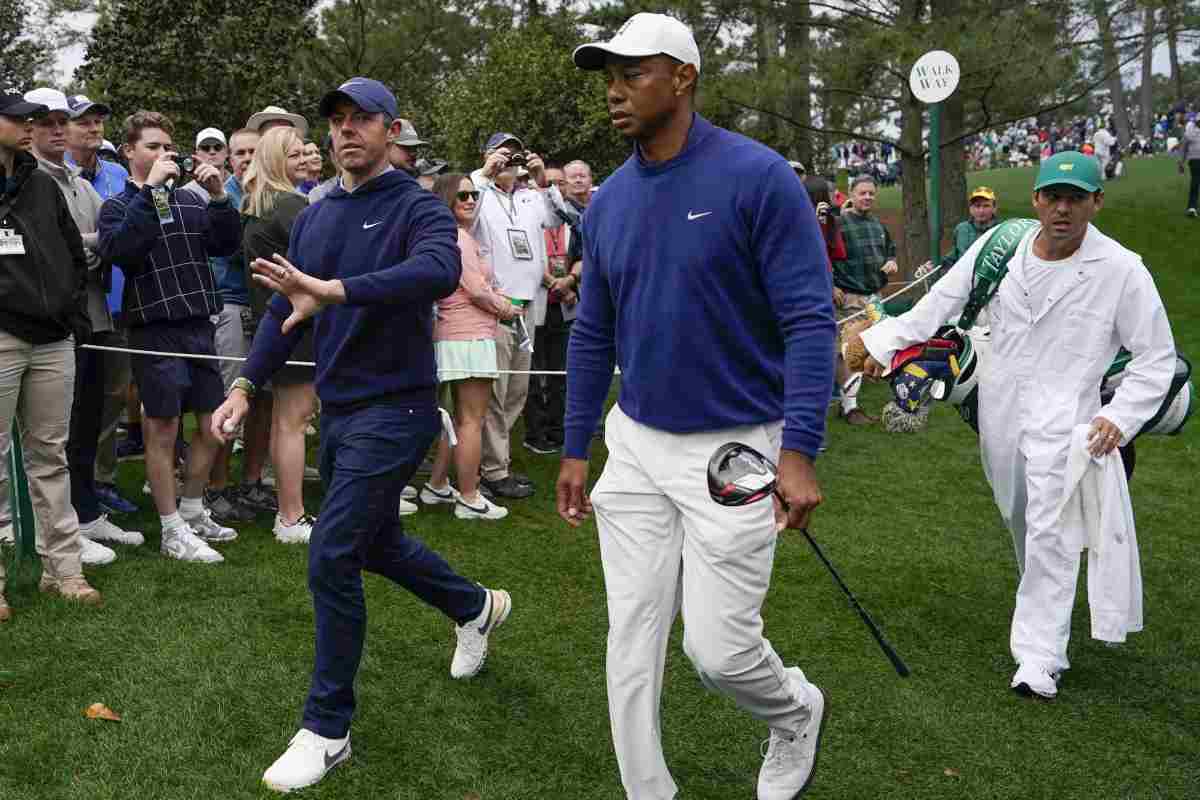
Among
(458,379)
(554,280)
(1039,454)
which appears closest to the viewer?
(1039,454)

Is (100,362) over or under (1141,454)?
over

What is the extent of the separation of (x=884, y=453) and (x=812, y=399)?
6531 millimetres

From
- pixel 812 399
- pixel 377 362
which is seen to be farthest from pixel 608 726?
pixel 812 399

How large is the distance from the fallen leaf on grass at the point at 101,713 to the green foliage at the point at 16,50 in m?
20.7

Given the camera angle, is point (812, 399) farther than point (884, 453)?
No

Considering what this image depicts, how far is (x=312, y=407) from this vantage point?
22.7ft

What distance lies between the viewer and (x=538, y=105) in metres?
23.8

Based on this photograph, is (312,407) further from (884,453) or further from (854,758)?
(884,453)

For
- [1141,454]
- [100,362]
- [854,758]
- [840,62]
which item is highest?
[840,62]

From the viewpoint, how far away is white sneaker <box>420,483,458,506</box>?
306 inches

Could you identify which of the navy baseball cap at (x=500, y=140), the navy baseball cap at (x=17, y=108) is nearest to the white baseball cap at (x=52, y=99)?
the navy baseball cap at (x=17, y=108)

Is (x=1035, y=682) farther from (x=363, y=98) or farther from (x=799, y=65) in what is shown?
(x=799, y=65)

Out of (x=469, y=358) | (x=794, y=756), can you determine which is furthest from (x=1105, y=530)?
(x=469, y=358)

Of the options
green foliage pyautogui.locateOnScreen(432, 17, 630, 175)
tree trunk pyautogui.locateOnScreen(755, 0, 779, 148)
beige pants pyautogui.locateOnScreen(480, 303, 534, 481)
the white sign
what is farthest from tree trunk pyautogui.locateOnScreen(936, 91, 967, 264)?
beige pants pyautogui.locateOnScreen(480, 303, 534, 481)
